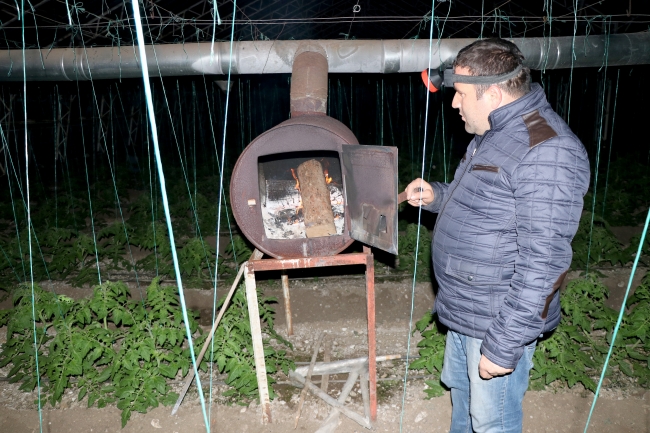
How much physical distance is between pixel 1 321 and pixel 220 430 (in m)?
2.66

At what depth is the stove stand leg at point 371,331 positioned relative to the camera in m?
2.95

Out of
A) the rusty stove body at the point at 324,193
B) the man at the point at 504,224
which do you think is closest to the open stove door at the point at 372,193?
the rusty stove body at the point at 324,193

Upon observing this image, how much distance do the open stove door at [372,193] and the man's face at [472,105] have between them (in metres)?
0.50

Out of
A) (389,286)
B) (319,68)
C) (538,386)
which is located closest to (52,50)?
(319,68)

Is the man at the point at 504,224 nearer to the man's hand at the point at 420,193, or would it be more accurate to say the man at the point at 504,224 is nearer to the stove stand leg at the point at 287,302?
the man's hand at the point at 420,193

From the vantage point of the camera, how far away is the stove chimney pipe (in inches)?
→ 137

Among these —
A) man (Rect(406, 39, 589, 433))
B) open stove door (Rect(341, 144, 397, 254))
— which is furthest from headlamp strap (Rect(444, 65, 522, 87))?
open stove door (Rect(341, 144, 397, 254))

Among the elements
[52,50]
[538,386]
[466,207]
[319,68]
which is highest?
[52,50]

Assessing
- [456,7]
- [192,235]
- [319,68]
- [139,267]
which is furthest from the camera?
[456,7]

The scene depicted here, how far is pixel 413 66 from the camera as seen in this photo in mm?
4137

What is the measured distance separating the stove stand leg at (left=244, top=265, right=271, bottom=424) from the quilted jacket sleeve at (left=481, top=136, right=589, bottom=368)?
1.72 meters

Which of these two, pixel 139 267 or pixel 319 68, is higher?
pixel 319 68

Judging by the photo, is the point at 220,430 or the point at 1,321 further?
the point at 1,321

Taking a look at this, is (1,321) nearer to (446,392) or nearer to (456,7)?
(446,392)
